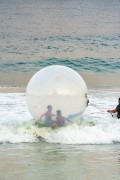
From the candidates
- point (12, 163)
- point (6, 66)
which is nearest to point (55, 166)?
point (12, 163)

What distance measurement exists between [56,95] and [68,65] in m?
23.7

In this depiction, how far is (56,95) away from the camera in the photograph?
33.2 ft

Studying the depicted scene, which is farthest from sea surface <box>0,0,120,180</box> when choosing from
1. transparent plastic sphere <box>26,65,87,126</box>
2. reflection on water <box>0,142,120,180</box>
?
transparent plastic sphere <box>26,65,87,126</box>

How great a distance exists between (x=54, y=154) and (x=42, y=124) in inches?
55.1

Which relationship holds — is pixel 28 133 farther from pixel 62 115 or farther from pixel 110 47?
pixel 110 47

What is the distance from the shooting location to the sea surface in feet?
28.1

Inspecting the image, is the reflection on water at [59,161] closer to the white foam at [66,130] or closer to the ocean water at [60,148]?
the ocean water at [60,148]

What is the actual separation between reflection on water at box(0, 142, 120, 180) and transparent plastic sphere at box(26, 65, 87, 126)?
0.61m

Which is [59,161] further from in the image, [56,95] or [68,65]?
[68,65]

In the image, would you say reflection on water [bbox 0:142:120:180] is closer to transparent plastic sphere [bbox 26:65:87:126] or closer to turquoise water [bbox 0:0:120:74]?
transparent plastic sphere [bbox 26:65:87:126]

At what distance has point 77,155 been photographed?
A: 9297mm

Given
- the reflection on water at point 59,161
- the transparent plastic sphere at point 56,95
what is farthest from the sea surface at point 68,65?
the transparent plastic sphere at point 56,95

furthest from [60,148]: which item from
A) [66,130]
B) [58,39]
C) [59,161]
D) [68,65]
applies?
[58,39]

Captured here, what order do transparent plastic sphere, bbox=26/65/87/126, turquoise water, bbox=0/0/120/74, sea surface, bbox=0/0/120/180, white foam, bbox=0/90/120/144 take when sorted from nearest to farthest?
sea surface, bbox=0/0/120/180
transparent plastic sphere, bbox=26/65/87/126
white foam, bbox=0/90/120/144
turquoise water, bbox=0/0/120/74
